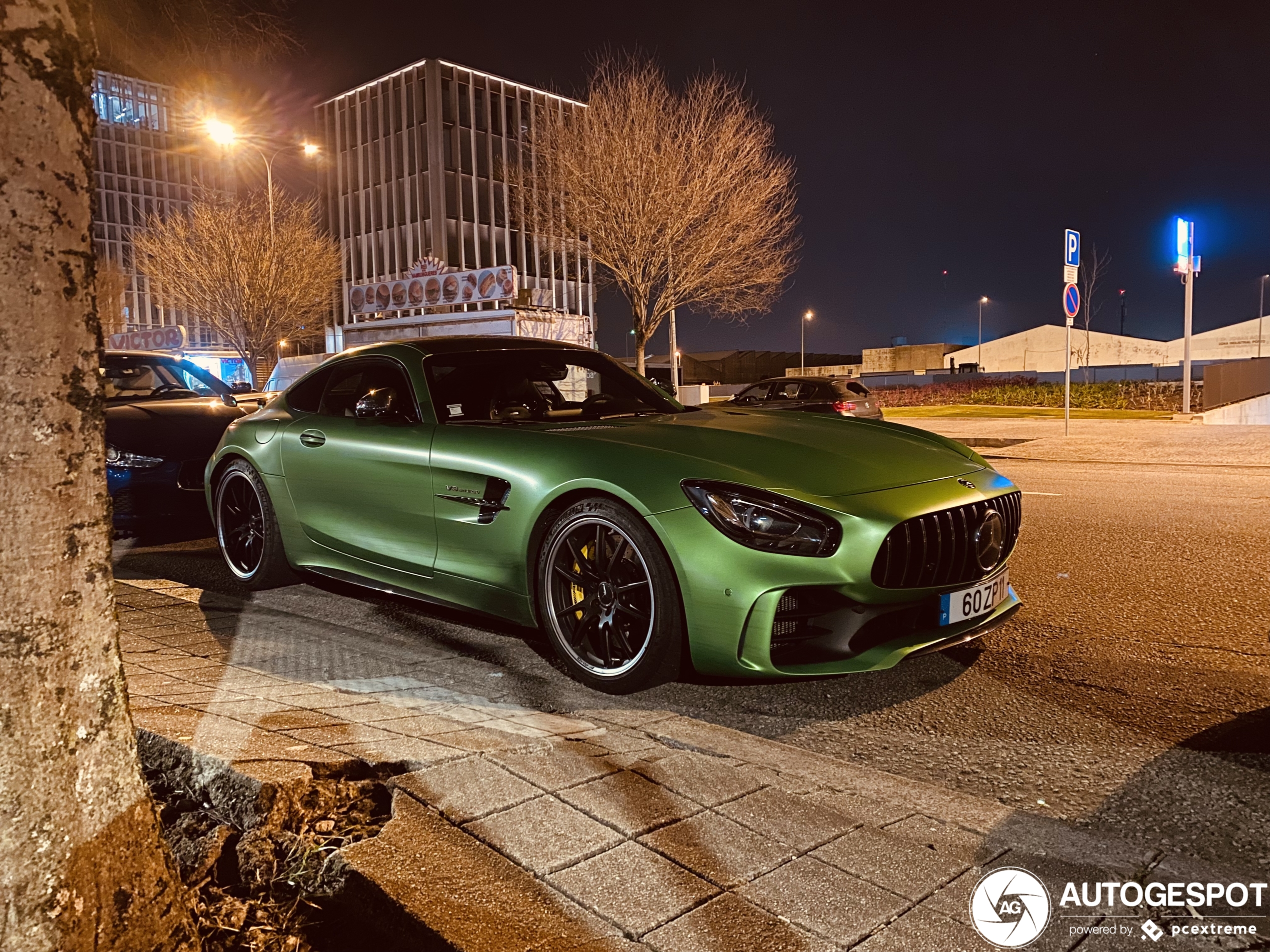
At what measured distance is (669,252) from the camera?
83.2 ft

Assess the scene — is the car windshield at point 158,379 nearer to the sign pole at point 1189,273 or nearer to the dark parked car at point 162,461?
the dark parked car at point 162,461

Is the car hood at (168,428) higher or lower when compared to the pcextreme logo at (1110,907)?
higher

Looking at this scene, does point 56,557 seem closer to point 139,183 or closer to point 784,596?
point 784,596

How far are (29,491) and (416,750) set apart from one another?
142 cm

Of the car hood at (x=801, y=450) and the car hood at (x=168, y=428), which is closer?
the car hood at (x=801, y=450)

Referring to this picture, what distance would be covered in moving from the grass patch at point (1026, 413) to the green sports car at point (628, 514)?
20504mm

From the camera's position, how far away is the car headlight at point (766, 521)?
10.9 ft

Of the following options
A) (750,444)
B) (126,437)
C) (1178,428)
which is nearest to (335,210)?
(1178,428)

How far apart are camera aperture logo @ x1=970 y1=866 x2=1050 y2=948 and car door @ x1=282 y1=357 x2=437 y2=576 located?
2789 millimetres

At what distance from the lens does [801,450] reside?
3912 millimetres

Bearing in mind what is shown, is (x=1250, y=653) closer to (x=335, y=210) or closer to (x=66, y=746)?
(x=66, y=746)

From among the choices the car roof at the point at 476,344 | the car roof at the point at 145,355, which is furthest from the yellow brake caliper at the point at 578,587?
the car roof at the point at 145,355

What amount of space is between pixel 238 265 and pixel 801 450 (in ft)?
128

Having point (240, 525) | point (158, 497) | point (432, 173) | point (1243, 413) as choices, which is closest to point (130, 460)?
point (158, 497)
